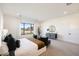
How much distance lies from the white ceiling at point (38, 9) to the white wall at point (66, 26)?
12cm

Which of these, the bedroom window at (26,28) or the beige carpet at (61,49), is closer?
the beige carpet at (61,49)

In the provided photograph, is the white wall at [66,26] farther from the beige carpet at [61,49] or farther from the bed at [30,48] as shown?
the bed at [30,48]

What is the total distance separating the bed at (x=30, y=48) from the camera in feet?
5.58

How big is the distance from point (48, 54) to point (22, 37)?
0.68 meters

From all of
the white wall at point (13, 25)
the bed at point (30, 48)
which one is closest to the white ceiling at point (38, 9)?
the white wall at point (13, 25)

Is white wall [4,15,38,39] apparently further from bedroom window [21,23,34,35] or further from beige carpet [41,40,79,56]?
beige carpet [41,40,79,56]

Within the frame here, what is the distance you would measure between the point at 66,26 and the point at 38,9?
29.6 inches

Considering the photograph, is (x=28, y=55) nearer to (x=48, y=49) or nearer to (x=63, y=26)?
(x=48, y=49)

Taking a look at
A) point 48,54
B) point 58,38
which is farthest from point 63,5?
point 48,54

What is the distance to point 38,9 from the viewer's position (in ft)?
5.71

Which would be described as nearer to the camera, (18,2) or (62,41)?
(18,2)

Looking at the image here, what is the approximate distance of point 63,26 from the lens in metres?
1.91

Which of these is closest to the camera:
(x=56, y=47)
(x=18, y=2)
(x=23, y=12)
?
(x=18, y=2)

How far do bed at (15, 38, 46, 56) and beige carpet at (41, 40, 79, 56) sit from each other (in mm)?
144
